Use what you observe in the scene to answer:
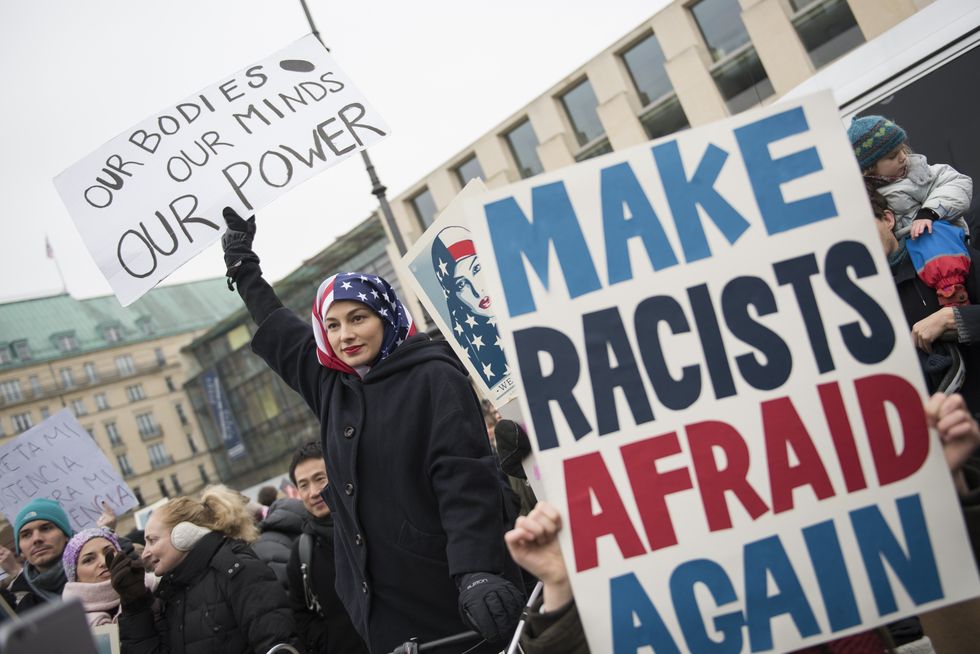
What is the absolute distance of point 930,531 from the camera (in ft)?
4.82

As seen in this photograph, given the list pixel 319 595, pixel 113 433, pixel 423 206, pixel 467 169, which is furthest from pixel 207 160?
pixel 113 433

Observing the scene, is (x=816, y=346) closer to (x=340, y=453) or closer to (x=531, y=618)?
(x=531, y=618)

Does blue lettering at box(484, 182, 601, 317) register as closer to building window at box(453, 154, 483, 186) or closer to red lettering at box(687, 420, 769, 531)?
red lettering at box(687, 420, 769, 531)

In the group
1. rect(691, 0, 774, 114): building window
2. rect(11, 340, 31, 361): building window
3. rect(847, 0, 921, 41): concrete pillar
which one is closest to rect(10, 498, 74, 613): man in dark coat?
rect(847, 0, 921, 41): concrete pillar

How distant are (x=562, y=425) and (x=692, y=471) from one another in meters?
0.27

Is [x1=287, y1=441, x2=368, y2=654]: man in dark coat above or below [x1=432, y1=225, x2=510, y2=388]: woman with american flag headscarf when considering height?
below

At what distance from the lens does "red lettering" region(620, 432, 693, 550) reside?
5.02ft

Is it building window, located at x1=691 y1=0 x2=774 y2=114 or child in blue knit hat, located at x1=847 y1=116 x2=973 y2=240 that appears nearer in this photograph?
child in blue knit hat, located at x1=847 y1=116 x2=973 y2=240

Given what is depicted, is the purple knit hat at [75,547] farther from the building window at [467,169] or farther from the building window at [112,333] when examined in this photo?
the building window at [112,333]

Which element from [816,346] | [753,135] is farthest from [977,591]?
[753,135]

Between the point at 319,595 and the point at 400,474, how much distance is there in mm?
1581

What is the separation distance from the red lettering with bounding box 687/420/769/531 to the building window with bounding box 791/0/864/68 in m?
27.3

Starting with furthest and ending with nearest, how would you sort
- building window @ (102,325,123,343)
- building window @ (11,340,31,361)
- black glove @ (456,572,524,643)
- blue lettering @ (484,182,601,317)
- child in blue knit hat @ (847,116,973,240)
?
building window @ (102,325,123,343) → building window @ (11,340,31,361) → child in blue knit hat @ (847,116,973,240) → black glove @ (456,572,524,643) → blue lettering @ (484,182,601,317)

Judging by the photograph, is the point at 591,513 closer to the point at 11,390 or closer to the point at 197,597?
the point at 197,597
